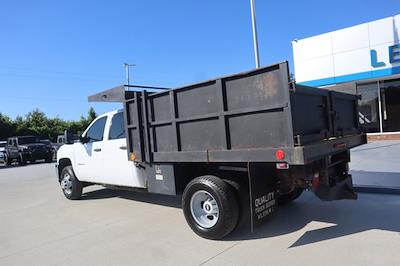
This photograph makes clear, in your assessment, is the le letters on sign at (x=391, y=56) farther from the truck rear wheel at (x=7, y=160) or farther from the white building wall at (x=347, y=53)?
the truck rear wheel at (x=7, y=160)

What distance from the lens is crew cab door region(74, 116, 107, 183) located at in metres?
7.91

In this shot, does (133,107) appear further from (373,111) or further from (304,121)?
(373,111)

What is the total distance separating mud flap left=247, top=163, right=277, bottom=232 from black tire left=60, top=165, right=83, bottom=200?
210 inches

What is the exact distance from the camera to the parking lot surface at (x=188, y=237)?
4.55 metres

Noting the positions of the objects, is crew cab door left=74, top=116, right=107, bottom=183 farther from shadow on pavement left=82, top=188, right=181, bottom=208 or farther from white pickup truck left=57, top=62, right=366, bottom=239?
white pickup truck left=57, top=62, right=366, bottom=239

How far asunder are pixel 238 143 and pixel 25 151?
77.0ft

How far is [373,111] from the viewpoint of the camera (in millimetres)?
20281

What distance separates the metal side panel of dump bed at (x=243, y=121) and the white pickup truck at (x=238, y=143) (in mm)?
13

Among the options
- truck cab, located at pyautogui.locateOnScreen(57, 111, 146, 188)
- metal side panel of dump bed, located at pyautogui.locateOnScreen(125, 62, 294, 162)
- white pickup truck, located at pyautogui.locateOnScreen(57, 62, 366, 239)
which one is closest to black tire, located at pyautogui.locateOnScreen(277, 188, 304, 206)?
white pickup truck, located at pyautogui.locateOnScreen(57, 62, 366, 239)

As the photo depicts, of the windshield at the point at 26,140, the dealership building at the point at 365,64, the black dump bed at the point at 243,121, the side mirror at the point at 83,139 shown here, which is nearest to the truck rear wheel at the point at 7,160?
the windshield at the point at 26,140

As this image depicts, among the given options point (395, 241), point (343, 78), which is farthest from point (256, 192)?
point (343, 78)

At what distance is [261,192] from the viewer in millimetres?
5188

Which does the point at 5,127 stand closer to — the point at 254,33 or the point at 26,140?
the point at 26,140

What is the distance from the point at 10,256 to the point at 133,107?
2.88 m
